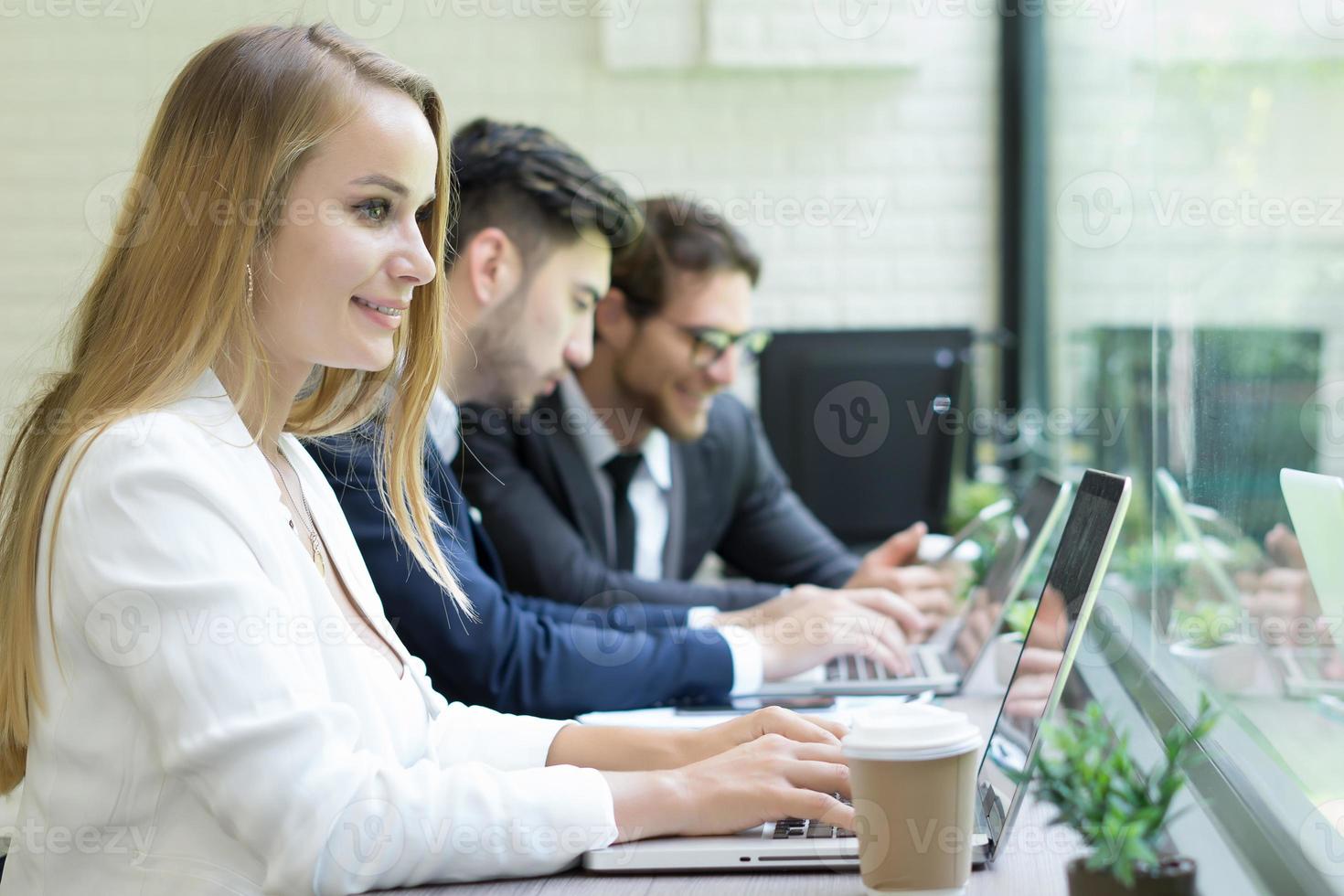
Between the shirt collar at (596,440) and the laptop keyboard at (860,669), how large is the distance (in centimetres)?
72

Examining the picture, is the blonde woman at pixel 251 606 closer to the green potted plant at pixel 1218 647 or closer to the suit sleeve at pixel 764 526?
the green potted plant at pixel 1218 647

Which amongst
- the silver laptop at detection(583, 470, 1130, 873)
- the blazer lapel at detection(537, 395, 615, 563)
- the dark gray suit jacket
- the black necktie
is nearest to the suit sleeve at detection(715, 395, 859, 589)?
the dark gray suit jacket

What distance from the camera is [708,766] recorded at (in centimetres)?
93

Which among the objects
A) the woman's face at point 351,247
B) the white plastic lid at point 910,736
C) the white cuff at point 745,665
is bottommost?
the white cuff at point 745,665

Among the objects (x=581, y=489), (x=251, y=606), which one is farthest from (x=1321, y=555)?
(x=581, y=489)

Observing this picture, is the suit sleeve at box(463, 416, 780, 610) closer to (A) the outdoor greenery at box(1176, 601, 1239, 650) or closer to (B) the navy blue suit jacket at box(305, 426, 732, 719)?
(B) the navy blue suit jacket at box(305, 426, 732, 719)

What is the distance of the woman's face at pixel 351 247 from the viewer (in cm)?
100

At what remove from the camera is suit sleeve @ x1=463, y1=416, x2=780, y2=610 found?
1982 mm

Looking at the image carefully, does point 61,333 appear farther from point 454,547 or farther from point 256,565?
point 454,547

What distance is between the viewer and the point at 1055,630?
949 millimetres

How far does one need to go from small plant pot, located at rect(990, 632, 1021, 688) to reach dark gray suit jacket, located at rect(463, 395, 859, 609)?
60cm

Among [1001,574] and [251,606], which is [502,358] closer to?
[1001,574]

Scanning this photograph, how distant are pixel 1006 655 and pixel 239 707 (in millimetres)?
912

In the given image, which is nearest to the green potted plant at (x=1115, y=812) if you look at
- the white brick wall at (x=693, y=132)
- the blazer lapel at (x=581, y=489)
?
the blazer lapel at (x=581, y=489)
